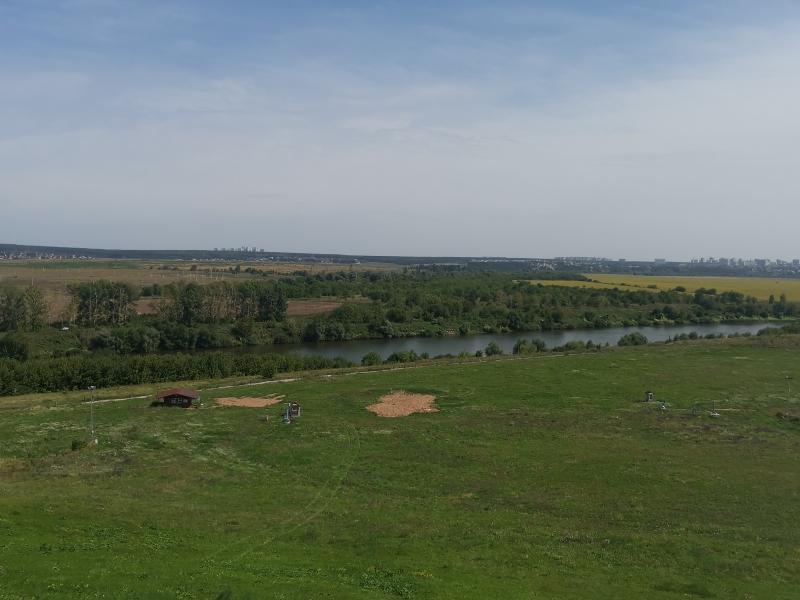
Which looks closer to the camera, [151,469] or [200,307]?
[151,469]

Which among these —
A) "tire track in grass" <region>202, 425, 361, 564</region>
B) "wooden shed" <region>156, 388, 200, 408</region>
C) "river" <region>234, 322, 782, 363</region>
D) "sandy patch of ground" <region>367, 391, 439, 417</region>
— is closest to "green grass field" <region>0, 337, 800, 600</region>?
"tire track in grass" <region>202, 425, 361, 564</region>

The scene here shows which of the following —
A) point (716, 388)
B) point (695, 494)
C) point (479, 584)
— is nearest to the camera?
point (479, 584)

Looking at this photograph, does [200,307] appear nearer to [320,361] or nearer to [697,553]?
[320,361]

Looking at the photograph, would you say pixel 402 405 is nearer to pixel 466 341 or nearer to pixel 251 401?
pixel 251 401

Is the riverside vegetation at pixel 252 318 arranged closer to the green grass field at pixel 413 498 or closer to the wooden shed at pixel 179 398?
the green grass field at pixel 413 498

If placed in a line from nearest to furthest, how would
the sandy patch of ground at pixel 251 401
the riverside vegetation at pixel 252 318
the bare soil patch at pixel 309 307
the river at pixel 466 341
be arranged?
the sandy patch of ground at pixel 251 401
the riverside vegetation at pixel 252 318
the river at pixel 466 341
the bare soil patch at pixel 309 307

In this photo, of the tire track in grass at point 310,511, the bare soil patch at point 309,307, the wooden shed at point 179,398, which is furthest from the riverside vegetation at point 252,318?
the tire track in grass at point 310,511

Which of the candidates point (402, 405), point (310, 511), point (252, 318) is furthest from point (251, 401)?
point (252, 318)

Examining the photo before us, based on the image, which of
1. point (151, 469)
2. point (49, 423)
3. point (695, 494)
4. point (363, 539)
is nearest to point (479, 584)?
point (363, 539)
